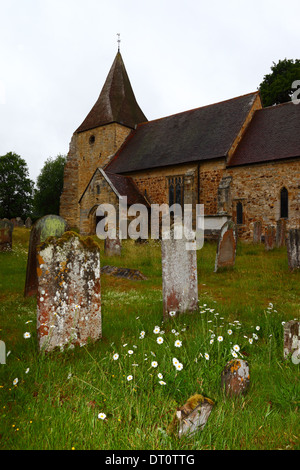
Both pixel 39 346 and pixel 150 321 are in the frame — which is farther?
pixel 150 321

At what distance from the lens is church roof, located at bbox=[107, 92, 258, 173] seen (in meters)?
18.2

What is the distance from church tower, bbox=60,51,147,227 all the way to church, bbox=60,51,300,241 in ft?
0.43

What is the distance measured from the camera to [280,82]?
86.4 ft

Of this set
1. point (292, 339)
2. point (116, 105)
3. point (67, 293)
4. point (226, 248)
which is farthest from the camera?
point (116, 105)

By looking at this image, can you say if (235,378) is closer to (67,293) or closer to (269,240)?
(67,293)

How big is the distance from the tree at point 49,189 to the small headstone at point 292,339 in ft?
147

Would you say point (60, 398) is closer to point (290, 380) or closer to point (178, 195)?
point (290, 380)

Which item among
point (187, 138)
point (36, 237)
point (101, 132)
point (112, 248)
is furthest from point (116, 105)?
point (36, 237)

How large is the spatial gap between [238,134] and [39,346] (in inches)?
703

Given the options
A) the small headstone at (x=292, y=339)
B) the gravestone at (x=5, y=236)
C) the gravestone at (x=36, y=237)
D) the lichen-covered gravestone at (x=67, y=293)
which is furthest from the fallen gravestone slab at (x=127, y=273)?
the gravestone at (x=5, y=236)

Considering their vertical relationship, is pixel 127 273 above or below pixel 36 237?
below

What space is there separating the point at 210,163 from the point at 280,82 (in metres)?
15.1

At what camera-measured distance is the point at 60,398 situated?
2.25 metres
